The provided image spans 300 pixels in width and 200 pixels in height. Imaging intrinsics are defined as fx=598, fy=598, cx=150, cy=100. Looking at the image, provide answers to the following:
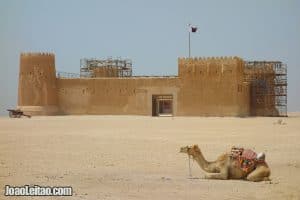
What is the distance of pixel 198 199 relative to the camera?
775cm

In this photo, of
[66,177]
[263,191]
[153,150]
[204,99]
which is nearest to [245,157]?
[263,191]

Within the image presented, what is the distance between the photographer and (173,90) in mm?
39438

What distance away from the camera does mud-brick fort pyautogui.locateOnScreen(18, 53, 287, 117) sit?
3828cm

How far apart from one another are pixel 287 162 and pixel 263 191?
394cm

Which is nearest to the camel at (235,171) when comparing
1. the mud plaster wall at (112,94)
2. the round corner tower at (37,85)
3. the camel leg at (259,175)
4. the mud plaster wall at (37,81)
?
the camel leg at (259,175)

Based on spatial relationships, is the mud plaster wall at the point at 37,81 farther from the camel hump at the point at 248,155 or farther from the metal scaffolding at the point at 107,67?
the camel hump at the point at 248,155

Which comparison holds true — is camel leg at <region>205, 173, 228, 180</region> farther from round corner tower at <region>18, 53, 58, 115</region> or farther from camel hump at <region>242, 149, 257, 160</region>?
round corner tower at <region>18, 53, 58, 115</region>

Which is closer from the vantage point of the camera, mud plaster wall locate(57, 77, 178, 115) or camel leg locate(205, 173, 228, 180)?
camel leg locate(205, 173, 228, 180)

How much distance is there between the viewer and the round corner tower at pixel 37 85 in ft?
135

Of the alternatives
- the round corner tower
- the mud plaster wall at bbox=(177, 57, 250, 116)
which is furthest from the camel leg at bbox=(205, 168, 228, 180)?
the round corner tower

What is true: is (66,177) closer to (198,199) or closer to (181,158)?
(198,199)

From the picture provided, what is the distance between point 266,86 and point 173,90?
648 cm

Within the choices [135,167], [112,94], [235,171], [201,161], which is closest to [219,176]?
[235,171]

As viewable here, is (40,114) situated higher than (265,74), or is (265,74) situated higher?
(265,74)
